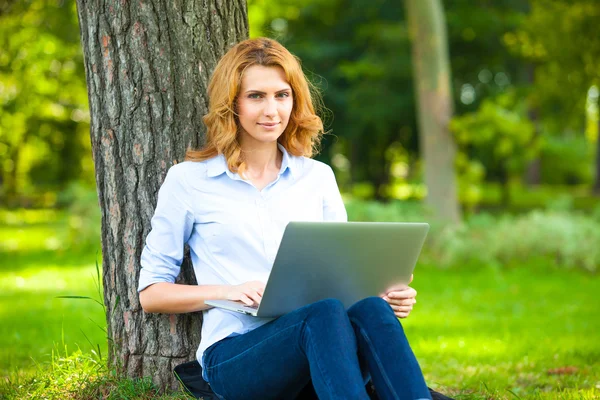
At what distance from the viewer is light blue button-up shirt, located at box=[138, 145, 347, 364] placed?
2.92m

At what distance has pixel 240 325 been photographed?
116 inches

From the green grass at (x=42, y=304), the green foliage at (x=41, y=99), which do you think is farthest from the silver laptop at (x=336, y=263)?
the green foliage at (x=41, y=99)

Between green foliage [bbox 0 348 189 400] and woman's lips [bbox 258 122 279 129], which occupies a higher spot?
woman's lips [bbox 258 122 279 129]

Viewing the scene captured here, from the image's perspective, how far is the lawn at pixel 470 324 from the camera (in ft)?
14.1

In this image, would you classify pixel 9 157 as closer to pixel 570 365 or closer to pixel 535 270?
pixel 535 270

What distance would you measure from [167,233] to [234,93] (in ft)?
2.05

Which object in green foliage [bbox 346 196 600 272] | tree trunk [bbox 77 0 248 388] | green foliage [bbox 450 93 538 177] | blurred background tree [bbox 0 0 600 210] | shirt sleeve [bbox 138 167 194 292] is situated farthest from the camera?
blurred background tree [bbox 0 0 600 210]

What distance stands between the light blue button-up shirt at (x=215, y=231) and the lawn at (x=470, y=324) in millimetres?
851

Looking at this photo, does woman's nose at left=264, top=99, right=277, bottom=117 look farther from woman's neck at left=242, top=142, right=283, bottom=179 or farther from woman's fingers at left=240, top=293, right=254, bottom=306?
woman's fingers at left=240, top=293, right=254, bottom=306

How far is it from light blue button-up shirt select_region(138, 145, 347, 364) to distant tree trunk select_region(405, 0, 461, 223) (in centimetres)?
839

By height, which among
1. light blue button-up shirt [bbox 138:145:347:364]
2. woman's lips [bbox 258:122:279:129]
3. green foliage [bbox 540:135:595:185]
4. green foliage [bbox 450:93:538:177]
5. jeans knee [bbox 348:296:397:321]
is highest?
woman's lips [bbox 258:122:279:129]

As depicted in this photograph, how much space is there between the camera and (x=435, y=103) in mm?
11195

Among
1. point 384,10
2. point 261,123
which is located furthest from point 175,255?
point 384,10

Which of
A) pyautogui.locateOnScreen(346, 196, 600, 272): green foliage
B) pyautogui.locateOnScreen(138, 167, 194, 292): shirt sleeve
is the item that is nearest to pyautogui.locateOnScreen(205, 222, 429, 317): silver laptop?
pyautogui.locateOnScreen(138, 167, 194, 292): shirt sleeve
